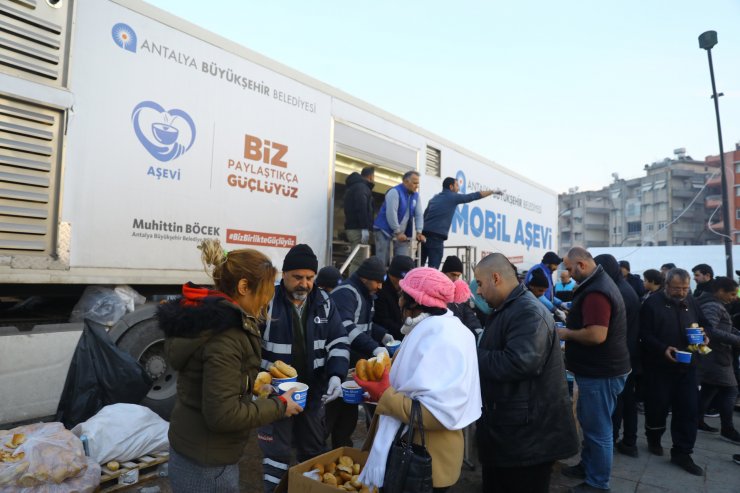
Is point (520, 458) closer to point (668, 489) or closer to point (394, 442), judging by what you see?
point (394, 442)

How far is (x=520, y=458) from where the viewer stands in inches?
100

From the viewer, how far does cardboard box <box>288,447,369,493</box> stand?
2236 mm

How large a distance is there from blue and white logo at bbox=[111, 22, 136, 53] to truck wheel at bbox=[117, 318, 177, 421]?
241 cm

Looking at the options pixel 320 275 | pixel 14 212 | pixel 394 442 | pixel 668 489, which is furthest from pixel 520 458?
pixel 14 212

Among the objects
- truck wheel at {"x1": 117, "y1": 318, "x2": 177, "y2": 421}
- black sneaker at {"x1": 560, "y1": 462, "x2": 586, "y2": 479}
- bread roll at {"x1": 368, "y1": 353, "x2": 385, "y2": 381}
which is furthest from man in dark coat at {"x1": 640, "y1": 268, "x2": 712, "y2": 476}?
truck wheel at {"x1": 117, "y1": 318, "x2": 177, "y2": 421}

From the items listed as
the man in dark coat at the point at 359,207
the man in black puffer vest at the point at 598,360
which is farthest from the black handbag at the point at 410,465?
the man in dark coat at the point at 359,207

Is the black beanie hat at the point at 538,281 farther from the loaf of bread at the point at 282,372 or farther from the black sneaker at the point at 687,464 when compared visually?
the loaf of bread at the point at 282,372

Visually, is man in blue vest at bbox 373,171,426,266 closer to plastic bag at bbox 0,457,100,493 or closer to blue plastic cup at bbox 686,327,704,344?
blue plastic cup at bbox 686,327,704,344

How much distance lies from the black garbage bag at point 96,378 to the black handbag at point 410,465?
2882 millimetres

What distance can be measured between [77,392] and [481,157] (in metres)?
7.55

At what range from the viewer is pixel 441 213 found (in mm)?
6770

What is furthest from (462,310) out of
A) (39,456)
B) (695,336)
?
(39,456)

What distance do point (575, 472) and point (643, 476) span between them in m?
0.67

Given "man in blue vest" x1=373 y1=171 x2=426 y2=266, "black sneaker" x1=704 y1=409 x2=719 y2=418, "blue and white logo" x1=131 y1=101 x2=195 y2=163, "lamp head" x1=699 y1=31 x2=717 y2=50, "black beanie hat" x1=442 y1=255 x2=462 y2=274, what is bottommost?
"black sneaker" x1=704 y1=409 x2=719 y2=418
